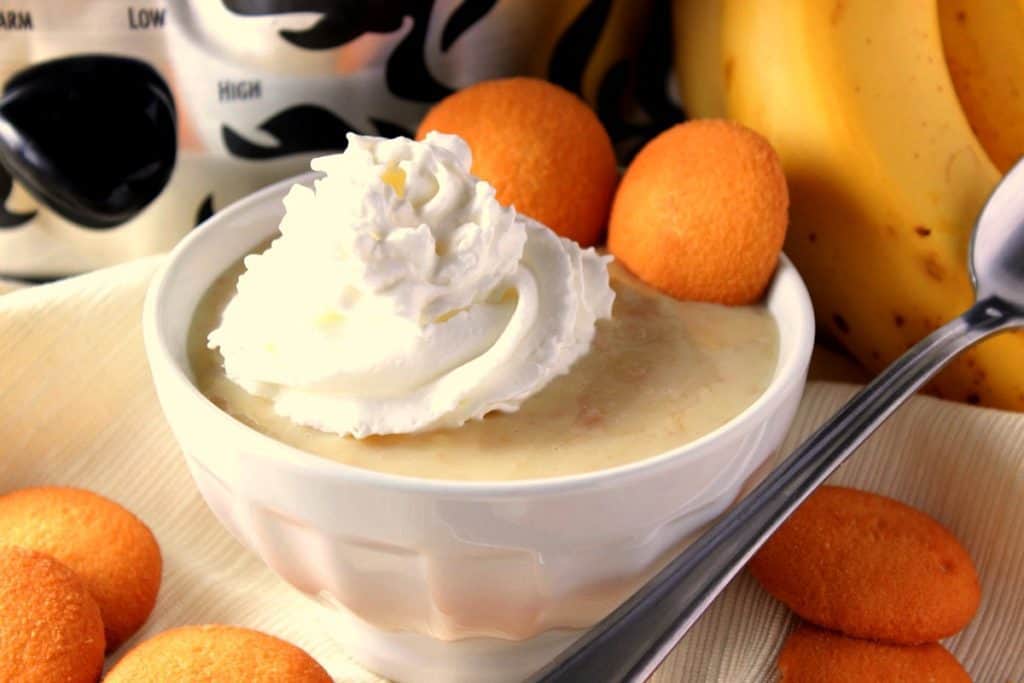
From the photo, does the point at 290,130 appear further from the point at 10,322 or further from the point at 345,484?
the point at 345,484

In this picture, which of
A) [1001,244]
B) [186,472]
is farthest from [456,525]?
[1001,244]

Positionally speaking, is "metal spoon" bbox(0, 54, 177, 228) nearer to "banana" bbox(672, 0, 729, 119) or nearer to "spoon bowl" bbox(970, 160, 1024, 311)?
"banana" bbox(672, 0, 729, 119)

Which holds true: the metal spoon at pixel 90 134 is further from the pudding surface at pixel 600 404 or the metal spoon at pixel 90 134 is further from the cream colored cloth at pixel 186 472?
the pudding surface at pixel 600 404

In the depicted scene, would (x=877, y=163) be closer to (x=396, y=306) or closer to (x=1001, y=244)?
(x=1001, y=244)

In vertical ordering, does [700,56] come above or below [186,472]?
above

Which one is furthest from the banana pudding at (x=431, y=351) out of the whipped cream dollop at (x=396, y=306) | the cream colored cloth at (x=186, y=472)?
the cream colored cloth at (x=186, y=472)

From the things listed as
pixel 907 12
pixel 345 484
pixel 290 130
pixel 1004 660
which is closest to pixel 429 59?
pixel 290 130
